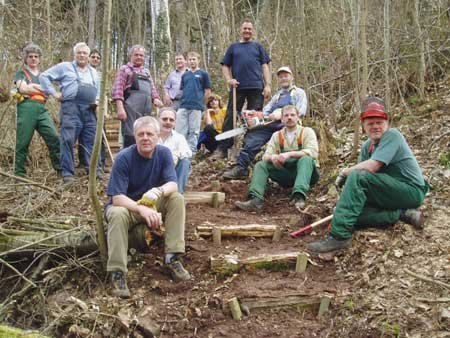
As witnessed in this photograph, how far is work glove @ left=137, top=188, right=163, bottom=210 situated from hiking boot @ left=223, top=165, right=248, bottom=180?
2885 mm

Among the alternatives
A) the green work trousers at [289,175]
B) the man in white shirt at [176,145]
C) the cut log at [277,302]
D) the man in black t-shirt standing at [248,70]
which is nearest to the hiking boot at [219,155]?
the man in black t-shirt standing at [248,70]

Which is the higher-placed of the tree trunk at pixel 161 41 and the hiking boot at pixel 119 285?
the tree trunk at pixel 161 41

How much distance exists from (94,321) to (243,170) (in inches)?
146

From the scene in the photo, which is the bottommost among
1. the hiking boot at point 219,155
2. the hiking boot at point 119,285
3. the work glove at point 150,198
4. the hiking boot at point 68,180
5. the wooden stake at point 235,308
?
the wooden stake at point 235,308

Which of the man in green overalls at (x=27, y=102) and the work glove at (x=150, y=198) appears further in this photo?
the man in green overalls at (x=27, y=102)

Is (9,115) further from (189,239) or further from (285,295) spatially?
(285,295)

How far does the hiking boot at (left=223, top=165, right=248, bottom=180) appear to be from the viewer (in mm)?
7250

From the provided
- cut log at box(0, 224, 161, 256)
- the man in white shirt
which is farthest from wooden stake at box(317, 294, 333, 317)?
the man in white shirt

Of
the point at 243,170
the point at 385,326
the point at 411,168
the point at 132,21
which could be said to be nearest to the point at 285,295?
the point at 385,326

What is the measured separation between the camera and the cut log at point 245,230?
5234mm

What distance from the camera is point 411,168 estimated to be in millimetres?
4738

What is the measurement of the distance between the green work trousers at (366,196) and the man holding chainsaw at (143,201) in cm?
145

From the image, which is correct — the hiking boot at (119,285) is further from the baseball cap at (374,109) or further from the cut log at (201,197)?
the baseball cap at (374,109)

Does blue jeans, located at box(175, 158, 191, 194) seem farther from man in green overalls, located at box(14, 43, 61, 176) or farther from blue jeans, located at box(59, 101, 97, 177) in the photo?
man in green overalls, located at box(14, 43, 61, 176)
